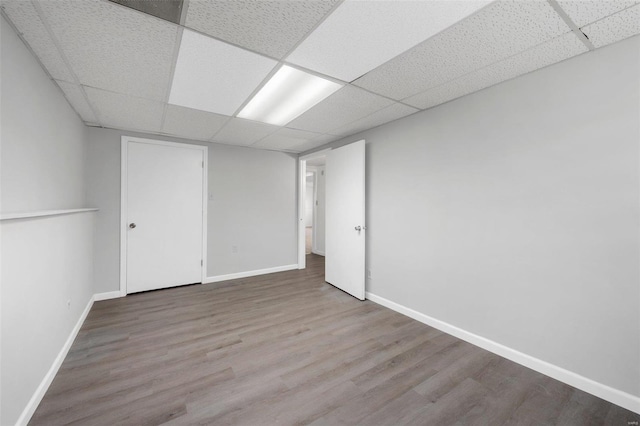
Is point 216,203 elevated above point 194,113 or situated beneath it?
situated beneath

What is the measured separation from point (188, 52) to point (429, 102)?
2116 mm

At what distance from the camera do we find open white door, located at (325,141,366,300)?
3330 millimetres

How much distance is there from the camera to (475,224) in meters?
2.27

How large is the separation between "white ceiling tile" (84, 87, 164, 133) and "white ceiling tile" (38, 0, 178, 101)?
0.82ft

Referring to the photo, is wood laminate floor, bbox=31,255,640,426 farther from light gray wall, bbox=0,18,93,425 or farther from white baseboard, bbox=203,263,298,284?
white baseboard, bbox=203,263,298,284

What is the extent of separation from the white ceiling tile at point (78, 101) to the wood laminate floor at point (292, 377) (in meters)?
2.24

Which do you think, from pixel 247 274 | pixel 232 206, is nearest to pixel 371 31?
pixel 232 206

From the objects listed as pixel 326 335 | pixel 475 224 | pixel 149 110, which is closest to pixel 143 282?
pixel 149 110

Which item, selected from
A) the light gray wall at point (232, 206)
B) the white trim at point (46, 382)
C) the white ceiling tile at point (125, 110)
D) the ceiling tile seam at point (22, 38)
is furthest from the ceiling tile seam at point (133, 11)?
the light gray wall at point (232, 206)

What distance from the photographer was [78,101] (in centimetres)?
242

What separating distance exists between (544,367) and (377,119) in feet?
8.87

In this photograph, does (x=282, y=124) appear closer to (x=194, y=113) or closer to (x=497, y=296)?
(x=194, y=113)

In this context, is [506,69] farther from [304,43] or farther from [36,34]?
[36,34]

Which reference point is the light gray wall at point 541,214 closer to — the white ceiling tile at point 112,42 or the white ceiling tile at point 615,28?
the white ceiling tile at point 615,28
